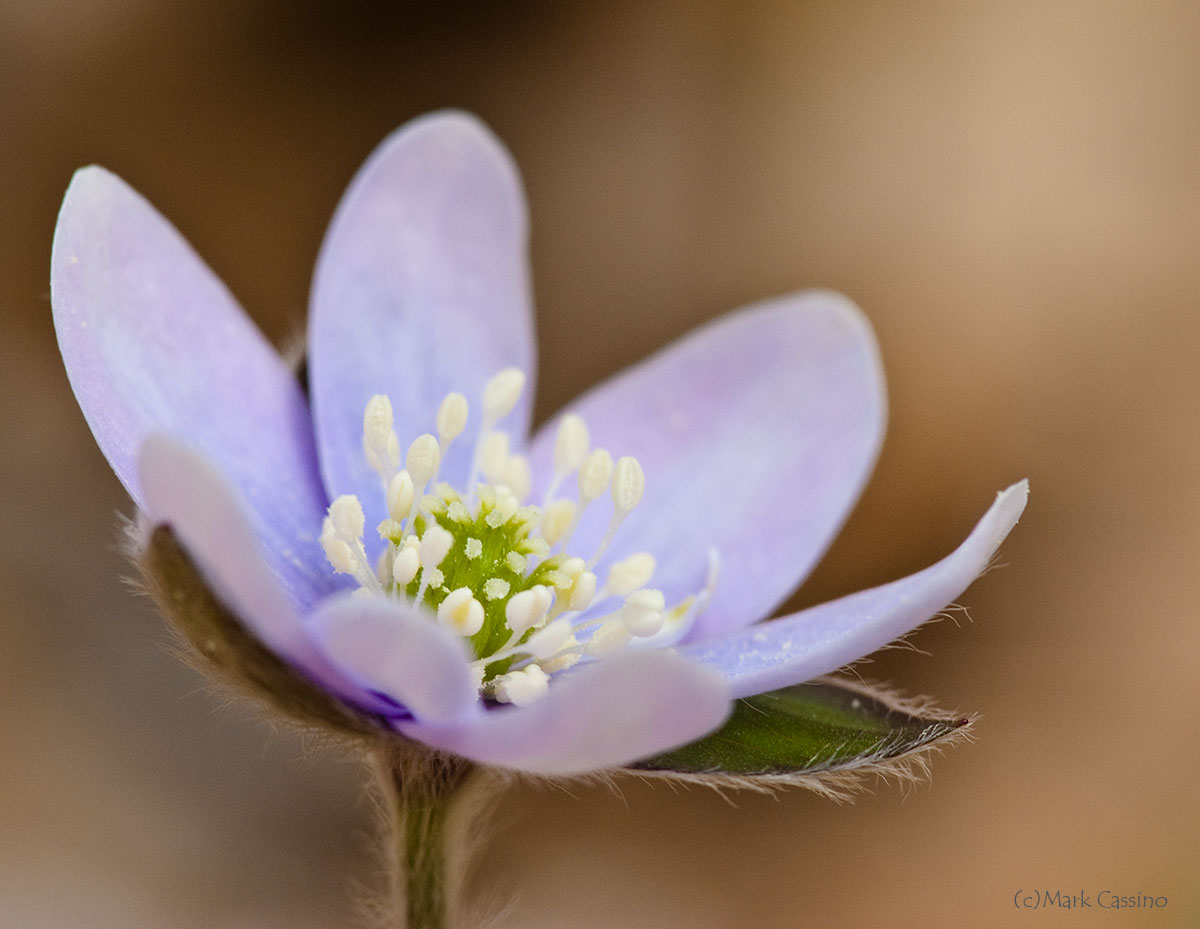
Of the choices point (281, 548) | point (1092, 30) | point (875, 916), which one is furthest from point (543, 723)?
point (1092, 30)

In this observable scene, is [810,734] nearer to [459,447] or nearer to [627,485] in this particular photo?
[627,485]

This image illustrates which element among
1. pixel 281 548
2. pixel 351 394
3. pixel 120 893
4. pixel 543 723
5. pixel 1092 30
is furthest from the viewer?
A: pixel 1092 30

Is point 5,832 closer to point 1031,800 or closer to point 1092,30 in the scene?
point 1031,800

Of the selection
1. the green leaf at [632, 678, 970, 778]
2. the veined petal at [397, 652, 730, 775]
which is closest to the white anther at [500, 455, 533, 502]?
the green leaf at [632, 678, 970, 778]

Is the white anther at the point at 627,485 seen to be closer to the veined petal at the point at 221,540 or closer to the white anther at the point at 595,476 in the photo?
the white anther at the point at 595,476

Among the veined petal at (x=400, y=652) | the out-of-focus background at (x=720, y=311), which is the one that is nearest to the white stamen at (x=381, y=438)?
the veined petal at (x=400, y=652)

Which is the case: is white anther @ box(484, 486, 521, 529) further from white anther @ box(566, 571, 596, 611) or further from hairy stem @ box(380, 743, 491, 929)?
hairy stem @ box(380, 743, 491, 929)
